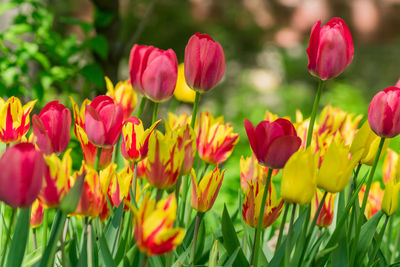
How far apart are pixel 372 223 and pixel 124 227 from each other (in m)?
0.56

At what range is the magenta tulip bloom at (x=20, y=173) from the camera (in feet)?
2.75

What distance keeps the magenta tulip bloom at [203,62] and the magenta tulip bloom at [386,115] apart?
327mm

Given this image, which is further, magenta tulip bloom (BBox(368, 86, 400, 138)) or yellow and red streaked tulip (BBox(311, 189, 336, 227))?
yellow and red streaked tulip (BBox(311, 189, 336, 227))

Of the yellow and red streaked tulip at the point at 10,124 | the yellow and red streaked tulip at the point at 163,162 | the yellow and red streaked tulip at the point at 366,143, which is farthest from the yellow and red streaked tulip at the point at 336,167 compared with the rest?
the yellow and red streaked tulip at the point at 10,124

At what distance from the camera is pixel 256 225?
1215mm

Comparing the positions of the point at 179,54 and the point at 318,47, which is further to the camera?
the point at 179,54

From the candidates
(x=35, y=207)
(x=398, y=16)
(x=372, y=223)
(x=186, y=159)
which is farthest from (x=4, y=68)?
(x=398, y=16)

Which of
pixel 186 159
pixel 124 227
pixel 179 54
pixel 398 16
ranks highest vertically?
pixel 398 16

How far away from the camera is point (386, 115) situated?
3.76ft

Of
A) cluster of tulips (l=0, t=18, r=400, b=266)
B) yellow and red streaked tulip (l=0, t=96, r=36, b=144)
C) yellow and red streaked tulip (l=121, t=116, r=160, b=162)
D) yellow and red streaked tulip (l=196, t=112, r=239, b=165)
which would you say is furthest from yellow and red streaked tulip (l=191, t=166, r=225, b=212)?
yellow and red streaked tulip (l=0, t=96, r=36, b=144)

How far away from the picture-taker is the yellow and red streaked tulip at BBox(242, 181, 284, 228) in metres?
1.20

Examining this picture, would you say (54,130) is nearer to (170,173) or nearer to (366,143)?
(170,173)

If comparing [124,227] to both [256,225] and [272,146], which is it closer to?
[256,225]

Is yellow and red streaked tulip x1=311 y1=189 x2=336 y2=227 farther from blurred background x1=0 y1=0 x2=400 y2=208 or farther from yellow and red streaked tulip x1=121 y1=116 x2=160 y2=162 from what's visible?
blurred background x1=0 y1=0 x2=400 y2=208
